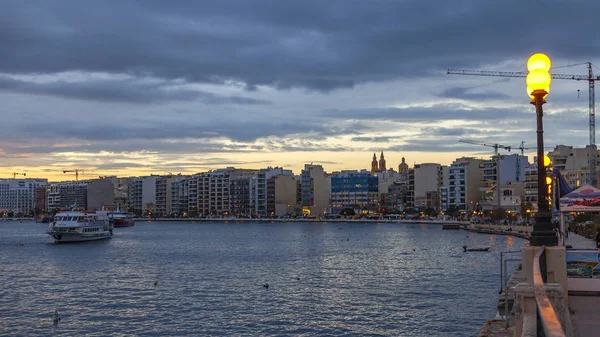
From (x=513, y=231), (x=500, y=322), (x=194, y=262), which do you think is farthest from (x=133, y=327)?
(x=513, y=231)

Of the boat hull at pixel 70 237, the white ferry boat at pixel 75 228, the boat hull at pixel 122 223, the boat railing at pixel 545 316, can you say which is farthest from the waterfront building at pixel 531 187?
the boat railing at pixel 545 316

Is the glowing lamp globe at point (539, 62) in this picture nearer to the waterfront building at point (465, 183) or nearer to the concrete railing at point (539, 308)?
the concrete railing at point (539, 308)

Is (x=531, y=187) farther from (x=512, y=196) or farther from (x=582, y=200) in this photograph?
(x=582, y=200)

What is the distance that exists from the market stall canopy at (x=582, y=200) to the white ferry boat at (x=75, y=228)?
260ft

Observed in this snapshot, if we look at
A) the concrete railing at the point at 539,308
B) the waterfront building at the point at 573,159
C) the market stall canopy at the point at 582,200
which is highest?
the waterfront building at the point at 573,159

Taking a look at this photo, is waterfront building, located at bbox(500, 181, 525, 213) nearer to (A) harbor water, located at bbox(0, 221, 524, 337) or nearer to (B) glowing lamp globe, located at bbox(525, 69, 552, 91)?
(A) harbor water, located at bbox(0, 221, 524, 337)

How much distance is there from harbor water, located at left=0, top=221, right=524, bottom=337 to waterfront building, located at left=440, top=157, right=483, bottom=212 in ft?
388

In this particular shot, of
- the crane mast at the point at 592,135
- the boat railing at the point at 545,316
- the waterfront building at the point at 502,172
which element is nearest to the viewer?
the boat railing at the point at 545,316

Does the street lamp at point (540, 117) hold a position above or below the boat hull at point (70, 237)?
above

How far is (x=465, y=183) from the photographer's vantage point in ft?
607

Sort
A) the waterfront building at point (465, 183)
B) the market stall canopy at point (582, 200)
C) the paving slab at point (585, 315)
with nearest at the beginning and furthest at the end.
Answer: the paving slab at point (585, 315)
the market stall canopy at point (582, 200)
the waterfront building at point (465, 183)

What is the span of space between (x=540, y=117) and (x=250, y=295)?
97.0ft

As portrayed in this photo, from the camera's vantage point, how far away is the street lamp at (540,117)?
1388 cm

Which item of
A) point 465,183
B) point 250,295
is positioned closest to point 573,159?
point 465,183
